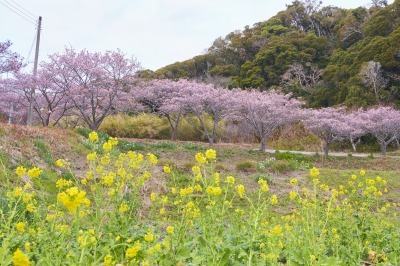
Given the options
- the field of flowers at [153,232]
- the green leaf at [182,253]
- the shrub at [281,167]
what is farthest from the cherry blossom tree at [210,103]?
the green leaf at [182,253]

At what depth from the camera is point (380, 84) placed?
25.0m

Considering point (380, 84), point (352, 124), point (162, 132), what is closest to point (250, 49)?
point (380, 84)

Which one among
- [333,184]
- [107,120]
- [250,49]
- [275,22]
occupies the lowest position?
[333,184]

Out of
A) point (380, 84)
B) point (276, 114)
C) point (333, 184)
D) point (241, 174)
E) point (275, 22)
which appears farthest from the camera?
point (275, 22)

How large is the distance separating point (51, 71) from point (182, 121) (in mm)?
8658

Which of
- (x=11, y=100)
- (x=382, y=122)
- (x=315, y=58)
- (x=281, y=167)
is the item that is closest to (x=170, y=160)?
(x=281, y=167)

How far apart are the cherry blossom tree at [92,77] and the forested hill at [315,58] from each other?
11490 millimetres

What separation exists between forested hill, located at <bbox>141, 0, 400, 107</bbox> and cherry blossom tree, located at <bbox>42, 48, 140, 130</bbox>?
37.7ft

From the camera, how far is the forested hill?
25531 mm

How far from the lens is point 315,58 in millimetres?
33812

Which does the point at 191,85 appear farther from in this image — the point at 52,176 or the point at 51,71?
the point at 52,176

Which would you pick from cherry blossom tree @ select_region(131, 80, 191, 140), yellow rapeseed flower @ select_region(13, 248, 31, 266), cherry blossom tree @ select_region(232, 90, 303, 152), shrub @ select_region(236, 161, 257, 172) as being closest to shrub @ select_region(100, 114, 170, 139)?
cherry blossom tree @ select_region(131, 80, 191, 140)

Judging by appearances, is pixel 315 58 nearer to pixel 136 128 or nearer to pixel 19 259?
pixel 136 128

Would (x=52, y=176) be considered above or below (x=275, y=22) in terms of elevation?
below
